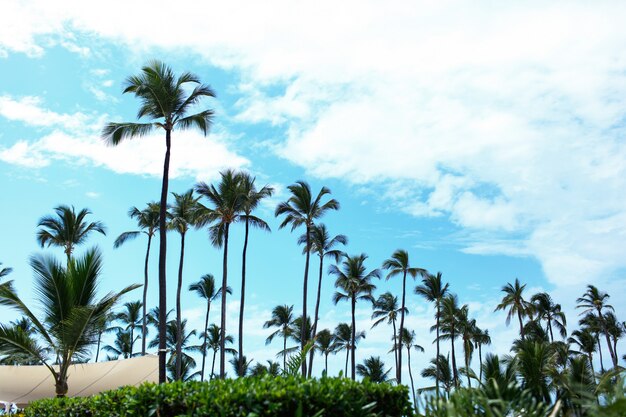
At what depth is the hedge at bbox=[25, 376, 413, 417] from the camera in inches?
244

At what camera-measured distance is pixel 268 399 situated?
620cm

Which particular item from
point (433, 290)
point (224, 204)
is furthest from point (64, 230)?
point (433, 290)

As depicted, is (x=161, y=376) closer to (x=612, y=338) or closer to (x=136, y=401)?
(x=136, y=401)

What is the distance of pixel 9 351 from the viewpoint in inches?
609

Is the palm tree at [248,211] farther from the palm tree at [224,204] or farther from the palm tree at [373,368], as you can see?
the palm tree at [373,368]

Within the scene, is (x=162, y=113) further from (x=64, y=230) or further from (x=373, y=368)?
(x=373, y=368)

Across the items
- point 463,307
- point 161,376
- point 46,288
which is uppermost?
point 463,307

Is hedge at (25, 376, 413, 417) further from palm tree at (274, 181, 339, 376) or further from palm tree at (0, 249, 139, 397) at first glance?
palm tree at (274, 181, 339, 376)

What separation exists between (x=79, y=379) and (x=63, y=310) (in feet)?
31.9

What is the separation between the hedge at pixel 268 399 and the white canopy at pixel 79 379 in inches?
652

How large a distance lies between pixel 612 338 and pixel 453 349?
23.5 meters

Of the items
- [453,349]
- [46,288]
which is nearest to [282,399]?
[46,288]

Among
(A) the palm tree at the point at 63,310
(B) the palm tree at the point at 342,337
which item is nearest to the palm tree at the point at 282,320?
(B) the palm tree at the point at 342,337

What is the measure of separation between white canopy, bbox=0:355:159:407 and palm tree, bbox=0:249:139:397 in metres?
7.74
